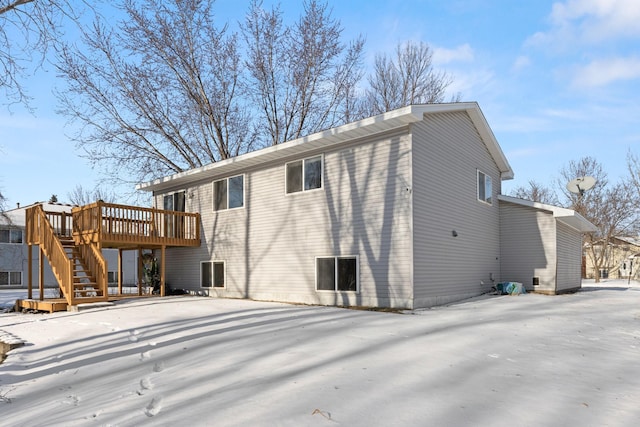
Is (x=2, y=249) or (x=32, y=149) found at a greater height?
(x=32, y=149)

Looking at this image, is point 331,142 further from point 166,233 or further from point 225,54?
point 225,54

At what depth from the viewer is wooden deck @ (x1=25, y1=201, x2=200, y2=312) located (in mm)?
11859

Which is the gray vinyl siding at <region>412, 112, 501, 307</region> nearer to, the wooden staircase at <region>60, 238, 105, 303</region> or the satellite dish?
the satellite dish

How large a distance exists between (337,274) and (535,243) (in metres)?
7.58

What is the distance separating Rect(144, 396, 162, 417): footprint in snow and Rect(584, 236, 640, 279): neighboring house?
36014 mm

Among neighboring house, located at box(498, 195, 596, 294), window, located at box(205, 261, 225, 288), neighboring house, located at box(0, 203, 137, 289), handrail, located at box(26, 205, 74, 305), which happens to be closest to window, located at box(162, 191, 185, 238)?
window, located at box(205, 261, 225, 288)

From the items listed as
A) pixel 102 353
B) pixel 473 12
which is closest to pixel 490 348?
pixel 102 353

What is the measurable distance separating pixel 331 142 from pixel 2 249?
26508mm

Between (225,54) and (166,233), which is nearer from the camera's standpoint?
(166,233)

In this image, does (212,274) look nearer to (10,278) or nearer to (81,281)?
(81,281)

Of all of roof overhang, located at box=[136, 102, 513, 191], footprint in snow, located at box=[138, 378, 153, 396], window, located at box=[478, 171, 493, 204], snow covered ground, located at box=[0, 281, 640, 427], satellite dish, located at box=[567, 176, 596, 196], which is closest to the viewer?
snow covered ground, located at box=[0, 281, 640, 427]

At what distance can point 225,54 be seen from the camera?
71.3ft

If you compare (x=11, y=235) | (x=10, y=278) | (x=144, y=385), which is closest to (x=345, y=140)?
(x=144, y=385)

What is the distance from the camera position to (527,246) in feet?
49.4
